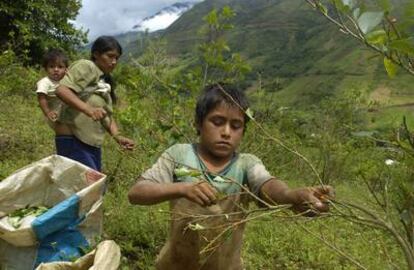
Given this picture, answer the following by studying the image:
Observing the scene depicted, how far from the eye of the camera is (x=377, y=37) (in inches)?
36.3

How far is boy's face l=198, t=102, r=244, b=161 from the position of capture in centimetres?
186

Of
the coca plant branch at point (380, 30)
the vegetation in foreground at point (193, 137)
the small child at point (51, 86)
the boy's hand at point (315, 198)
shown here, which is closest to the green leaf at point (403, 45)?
the coca plant branch at point (380, 30)

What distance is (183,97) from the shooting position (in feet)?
10.8

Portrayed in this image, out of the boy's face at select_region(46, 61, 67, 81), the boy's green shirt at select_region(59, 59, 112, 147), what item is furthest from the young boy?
the boy's face at select_region(46, 61, 67, 81)

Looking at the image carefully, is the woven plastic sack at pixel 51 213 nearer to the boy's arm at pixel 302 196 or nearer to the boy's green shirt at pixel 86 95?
the boy's green shirt at pixel 86 95

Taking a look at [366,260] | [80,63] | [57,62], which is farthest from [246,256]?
[57,62]

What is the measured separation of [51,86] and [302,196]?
9.27 ft

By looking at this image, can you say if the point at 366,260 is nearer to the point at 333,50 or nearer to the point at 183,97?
the point at 183,97

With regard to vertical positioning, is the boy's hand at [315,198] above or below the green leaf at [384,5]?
below

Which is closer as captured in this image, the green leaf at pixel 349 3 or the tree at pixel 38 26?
the green leaf at pixel 349 3

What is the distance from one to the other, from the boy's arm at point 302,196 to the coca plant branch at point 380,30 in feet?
1.17

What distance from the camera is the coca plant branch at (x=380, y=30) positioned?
861 millimetres

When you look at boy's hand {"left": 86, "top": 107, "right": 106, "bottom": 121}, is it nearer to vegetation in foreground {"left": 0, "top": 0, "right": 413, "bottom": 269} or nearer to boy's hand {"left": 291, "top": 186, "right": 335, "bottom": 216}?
A: vegetation in foreground {"left": 0, "top": 0, "right": 413, "bottom": 269}

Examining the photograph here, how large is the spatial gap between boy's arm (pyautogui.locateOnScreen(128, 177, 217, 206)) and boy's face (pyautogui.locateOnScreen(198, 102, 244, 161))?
0.86 ft
